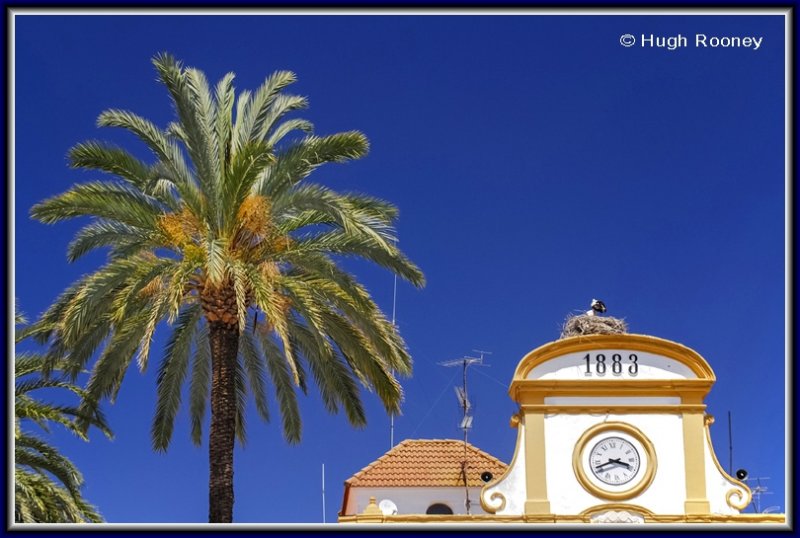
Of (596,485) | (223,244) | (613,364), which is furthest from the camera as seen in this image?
(613,364)

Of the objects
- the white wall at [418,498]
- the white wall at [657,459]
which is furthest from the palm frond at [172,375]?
the white wall at [657,459]

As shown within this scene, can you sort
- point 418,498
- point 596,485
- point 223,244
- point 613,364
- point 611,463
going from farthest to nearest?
point 418,498 < point 613,364 < point 611,463 < point 596,485 < point 223,244

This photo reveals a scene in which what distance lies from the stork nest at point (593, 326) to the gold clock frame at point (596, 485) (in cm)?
204

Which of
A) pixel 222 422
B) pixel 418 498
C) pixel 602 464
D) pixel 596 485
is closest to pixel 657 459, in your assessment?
pixel 602 464

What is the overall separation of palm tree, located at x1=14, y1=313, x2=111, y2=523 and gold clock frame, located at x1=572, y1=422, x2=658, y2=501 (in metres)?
9.44

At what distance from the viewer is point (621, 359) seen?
27.3 metres

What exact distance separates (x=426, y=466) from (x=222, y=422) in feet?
29.2

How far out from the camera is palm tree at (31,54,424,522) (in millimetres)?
23438

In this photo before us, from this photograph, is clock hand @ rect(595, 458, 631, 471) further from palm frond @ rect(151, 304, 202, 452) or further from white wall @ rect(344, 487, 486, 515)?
palm frond @ rect(151, 304, 202, 452)

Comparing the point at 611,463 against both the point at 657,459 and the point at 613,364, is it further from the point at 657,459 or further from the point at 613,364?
the point at 613,364

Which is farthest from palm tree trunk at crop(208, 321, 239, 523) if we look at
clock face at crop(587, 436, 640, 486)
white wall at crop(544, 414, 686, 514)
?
clock face at crop(587, 436, 640, 486)

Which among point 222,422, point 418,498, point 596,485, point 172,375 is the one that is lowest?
point 418,498

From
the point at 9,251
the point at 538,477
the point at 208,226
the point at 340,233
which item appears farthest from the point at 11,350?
the point at 538,477

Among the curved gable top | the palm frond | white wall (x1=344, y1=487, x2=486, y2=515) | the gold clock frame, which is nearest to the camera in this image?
the palm frond
